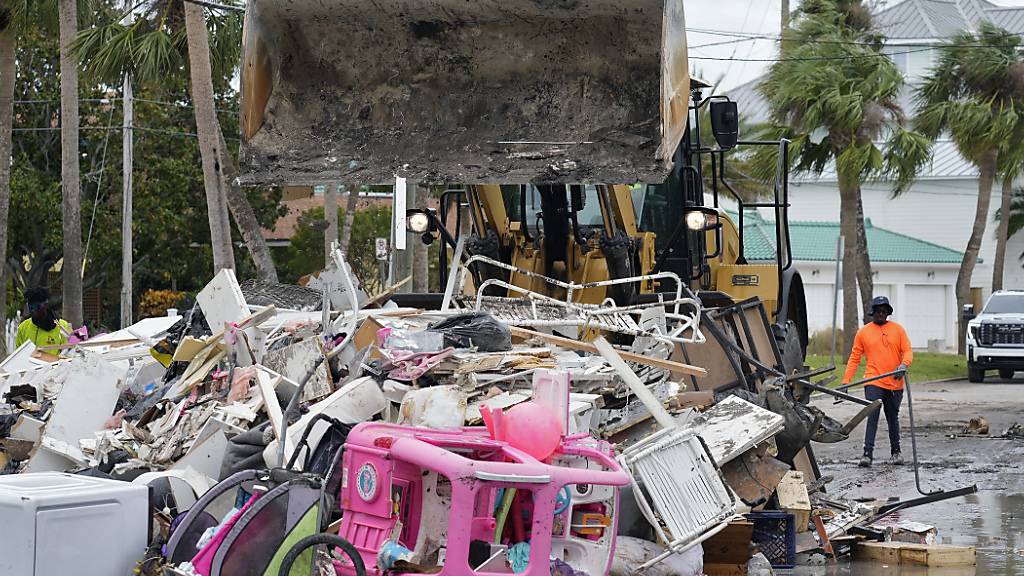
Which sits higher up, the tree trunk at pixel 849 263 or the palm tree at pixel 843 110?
the palm tree at pixel 843 110

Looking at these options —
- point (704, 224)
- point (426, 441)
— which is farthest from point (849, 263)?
point (426, 441)

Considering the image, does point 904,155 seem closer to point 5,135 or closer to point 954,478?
point 954,478

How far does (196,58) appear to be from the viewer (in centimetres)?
1691

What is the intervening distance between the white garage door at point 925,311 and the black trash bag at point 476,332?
42.5 metres

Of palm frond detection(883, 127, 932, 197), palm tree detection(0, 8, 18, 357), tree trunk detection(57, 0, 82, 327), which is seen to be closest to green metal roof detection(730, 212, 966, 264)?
→ palm frond detection(883, 127, 932, 197)

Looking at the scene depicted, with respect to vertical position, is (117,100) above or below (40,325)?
above

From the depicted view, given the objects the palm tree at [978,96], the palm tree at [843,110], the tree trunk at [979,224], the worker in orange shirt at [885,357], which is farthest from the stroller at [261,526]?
the tree trunk at [979,224]

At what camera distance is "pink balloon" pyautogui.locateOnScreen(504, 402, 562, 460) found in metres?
5.94

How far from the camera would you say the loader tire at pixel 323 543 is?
547 centimetres

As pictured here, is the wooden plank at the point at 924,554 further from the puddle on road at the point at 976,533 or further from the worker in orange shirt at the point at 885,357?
the worker in orange shirt at the point at 885,357

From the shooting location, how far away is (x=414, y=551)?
5.71 meters

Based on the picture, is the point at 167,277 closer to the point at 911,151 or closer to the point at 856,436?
the point at 911,151

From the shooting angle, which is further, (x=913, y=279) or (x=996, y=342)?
(x=913, y=279)

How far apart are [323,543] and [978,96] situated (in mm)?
28766
